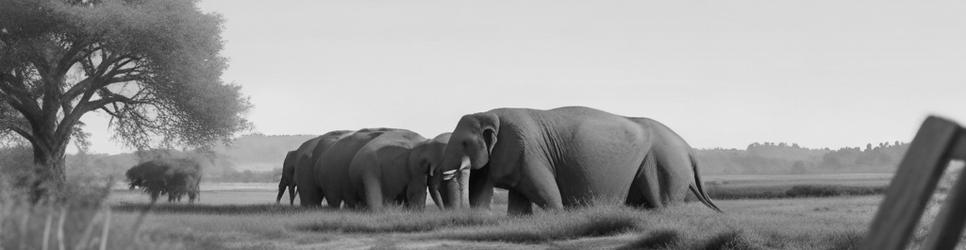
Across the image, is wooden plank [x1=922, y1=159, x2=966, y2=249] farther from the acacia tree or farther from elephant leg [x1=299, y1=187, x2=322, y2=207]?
the acacia tree

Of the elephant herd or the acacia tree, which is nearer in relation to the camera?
the elephant herd

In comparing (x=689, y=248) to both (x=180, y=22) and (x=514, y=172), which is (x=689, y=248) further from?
(x=180, y=22)

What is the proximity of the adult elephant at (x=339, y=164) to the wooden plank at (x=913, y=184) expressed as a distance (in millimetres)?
19112

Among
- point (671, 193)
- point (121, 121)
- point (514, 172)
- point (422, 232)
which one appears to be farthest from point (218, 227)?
point (121, 121)

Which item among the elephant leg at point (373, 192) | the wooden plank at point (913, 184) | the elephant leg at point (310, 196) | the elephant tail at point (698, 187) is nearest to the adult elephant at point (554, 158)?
the elephant tail at point (698, 187)

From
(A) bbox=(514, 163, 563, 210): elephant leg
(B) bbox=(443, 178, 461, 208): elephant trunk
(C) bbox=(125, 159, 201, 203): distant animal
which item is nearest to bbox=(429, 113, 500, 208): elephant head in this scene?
(A) bbox=(514, 163, 563, 210): elephant leg

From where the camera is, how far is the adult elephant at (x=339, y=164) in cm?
2153

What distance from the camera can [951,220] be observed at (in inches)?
90.7

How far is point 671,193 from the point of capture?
55.6ft

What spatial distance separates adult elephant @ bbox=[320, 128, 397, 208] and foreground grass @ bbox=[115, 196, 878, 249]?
202 inches

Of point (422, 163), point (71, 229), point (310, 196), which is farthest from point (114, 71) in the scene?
point (71, 229)

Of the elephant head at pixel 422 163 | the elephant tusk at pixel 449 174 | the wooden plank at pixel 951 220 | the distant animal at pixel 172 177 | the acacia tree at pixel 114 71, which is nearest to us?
the wooden plank at pixel 951 220

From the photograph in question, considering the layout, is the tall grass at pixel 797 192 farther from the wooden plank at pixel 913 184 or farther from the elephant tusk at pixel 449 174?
the wooden plank at pixel 913 184

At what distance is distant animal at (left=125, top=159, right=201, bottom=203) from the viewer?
118 feet
